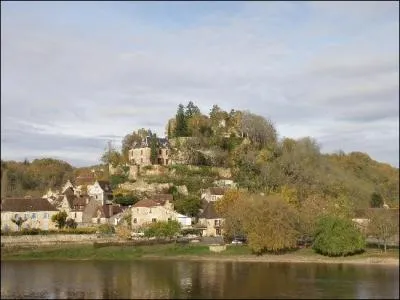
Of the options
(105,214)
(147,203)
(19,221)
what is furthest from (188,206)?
(19,221)

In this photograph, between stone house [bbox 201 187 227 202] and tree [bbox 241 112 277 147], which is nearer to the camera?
stone house [bbox 201 187 227 202]

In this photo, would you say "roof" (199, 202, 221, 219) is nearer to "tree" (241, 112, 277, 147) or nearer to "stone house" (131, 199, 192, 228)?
"stone house" (131, 199, 192, 228)

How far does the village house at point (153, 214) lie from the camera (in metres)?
56.4

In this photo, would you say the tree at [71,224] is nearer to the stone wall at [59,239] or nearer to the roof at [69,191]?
the stone wall at [59,239]

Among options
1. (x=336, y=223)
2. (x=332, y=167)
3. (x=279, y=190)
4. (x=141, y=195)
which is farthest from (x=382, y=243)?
(x=141, y=195)

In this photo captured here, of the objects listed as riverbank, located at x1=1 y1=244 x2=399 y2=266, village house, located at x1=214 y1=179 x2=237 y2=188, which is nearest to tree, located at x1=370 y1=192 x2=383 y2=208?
riverbank, located at x1=1 y1=244 x2=399 y2=266

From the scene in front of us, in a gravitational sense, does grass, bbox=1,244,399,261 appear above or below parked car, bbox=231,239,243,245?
below

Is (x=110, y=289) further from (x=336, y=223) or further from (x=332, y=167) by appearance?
(x=336, y=223)

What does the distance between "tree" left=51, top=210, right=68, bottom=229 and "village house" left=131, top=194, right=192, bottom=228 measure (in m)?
8.43

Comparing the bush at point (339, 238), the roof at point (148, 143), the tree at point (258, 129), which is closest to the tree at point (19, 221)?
the bush at point (339, 238)

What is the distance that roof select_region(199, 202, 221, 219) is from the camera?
179ft

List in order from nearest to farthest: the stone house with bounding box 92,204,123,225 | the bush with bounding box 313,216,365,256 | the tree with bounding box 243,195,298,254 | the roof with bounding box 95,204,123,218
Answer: the bush with bounding box 313,216,365,256 → the tree with bounding box 243,195,298,254 → the stone house with bounding box 92,204,123,225 → the roof with bounding box 95,204,123,218

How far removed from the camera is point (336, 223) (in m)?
43.0

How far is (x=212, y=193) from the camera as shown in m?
63.6
